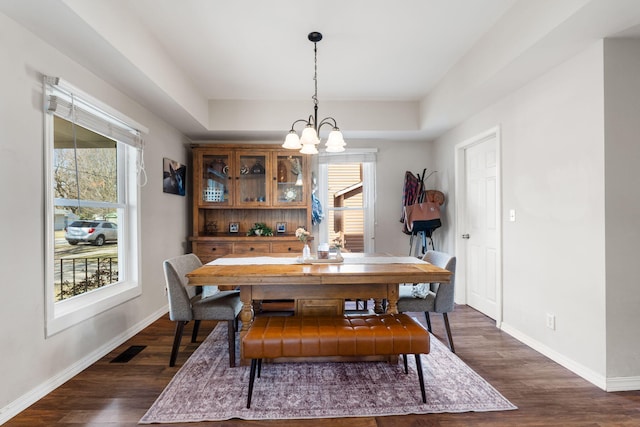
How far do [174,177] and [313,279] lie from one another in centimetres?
269

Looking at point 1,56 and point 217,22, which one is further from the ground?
point 217,22

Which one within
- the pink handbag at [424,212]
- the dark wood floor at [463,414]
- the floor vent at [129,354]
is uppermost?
the pink handbag at [424,212]

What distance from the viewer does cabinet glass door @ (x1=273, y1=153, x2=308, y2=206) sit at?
15.1 feet

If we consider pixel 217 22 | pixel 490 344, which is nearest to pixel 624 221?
pixel 490 344

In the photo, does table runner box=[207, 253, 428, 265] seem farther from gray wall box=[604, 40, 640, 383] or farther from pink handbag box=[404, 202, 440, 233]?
pink handbag box=[404, 202, 440, 233]

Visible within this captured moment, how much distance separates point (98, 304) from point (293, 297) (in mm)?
1574

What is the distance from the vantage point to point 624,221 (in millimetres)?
2113

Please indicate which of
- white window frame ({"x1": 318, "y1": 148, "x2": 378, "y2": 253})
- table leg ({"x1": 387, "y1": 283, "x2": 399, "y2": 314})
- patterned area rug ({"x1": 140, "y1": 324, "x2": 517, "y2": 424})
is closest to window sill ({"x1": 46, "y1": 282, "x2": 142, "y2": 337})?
patterned area rug ({"x1": 140, "y1": 324, "x2": 517, "y2": 424})

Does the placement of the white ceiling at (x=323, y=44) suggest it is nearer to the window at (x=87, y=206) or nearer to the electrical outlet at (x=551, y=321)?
the window at (x=87, y=206)

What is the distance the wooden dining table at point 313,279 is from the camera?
217 cm

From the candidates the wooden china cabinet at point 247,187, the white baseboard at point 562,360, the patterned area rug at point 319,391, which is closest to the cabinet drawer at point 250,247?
the wooden china cabinet at point 247,187

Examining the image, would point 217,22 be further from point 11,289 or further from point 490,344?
point 490,344

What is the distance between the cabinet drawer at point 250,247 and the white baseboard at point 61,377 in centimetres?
138

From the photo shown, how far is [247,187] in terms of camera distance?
4.59 metres
